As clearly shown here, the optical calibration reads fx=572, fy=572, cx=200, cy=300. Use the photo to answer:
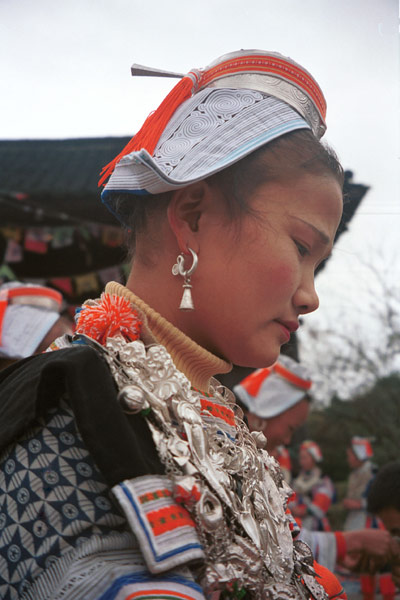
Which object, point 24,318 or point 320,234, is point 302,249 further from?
point 24,318

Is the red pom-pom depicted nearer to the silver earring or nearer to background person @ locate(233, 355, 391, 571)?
the silver earring

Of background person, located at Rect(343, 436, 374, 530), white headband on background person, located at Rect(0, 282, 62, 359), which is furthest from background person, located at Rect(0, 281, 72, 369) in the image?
background person, located at Rect(343, 436, 374, 530)

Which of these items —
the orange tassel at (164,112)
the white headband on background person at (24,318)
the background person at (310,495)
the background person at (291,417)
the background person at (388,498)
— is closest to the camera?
the orange tassel at (164,112)

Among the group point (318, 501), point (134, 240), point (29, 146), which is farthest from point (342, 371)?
point (134, 240)

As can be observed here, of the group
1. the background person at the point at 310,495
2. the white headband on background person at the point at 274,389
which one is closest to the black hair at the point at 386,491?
the white headband on background person at the point at 274,389

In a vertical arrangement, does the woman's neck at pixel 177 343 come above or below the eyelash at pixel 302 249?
below

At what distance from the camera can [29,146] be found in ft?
21.3

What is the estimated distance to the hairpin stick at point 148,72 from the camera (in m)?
1.65

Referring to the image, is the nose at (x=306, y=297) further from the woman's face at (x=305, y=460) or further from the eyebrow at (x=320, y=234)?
the woman's face at (x=305, y=460)

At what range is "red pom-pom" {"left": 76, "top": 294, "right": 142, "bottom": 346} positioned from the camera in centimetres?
131

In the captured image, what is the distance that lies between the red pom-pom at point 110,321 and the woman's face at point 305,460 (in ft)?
31.3

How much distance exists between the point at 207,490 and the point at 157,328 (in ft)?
1.45

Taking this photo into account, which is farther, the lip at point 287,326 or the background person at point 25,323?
the background person at point 25,323

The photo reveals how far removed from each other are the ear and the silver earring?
4cm
